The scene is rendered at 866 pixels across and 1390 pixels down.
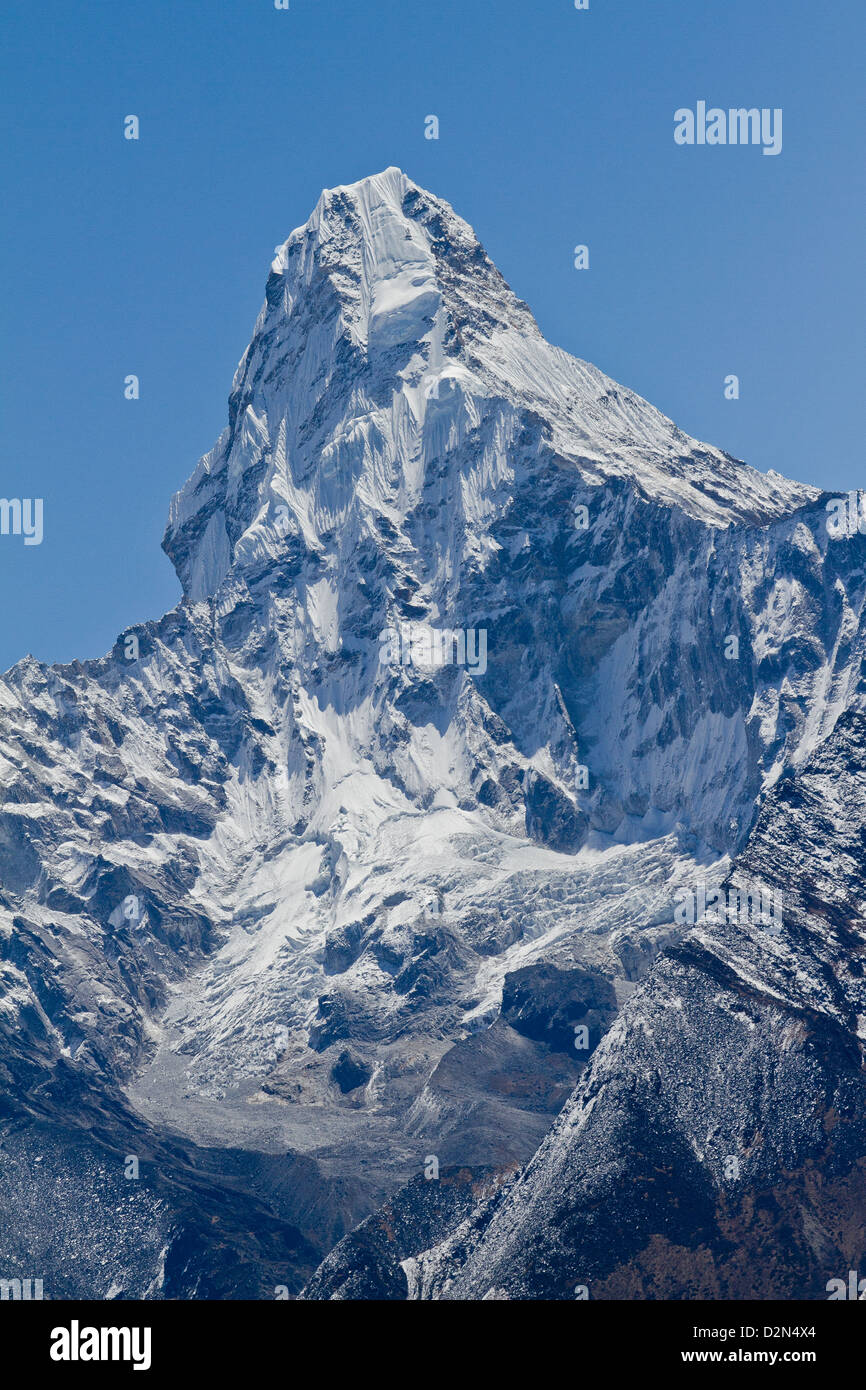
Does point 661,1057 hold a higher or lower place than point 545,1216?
higher

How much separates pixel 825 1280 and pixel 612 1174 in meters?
20.7

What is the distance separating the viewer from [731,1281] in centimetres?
17038

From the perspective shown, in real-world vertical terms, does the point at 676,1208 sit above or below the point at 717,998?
below

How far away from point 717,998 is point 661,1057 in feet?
25.9
